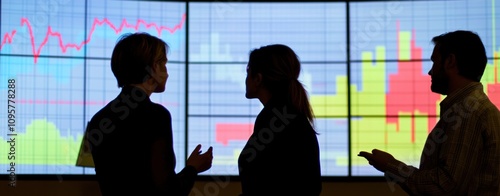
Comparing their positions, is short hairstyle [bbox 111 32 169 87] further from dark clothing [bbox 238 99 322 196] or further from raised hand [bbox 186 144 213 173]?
dark clothing [bbox 238 99 322 196]

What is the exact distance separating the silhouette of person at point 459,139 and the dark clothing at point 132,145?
66 cm

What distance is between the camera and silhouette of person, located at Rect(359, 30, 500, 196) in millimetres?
2086

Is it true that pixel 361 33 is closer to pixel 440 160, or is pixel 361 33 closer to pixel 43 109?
pixel 43 109

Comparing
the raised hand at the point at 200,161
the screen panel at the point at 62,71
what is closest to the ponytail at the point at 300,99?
the raised hand at the point at 200,161

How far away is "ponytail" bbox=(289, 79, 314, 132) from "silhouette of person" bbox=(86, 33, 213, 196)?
0.41 m

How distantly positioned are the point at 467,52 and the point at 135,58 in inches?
39.7

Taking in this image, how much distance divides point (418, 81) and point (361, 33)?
510 millimetres

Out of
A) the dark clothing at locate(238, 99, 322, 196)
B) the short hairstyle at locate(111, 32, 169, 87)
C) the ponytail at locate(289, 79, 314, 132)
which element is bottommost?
the dark clothing at locate(238, 99, 322, 196)

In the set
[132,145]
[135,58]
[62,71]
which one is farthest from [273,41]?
[132,145]

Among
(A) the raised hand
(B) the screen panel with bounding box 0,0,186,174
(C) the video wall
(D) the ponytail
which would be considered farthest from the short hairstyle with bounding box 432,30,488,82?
(B) the screen panel with bounding box 0,0,186,174

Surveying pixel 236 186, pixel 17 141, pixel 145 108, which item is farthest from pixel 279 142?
pixel 17 141

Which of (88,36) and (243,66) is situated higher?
(88,36)

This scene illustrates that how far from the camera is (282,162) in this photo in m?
2.15

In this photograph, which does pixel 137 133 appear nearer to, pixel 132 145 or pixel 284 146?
pixel 132 145
